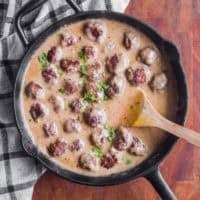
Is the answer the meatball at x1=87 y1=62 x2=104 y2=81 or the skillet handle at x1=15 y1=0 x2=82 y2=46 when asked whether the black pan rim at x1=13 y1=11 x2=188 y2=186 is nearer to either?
the skillet handle at x1=15 y1=0 x2=82 y2=46

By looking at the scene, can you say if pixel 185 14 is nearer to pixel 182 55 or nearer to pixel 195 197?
pixel 182 55

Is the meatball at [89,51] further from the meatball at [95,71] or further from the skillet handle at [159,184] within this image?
the skillet handle at [159,184]

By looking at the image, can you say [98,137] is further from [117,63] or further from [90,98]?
[117,63]

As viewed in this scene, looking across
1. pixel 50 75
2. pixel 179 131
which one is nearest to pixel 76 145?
pixel 50 75

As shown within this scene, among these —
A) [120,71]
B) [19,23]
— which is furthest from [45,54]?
[120,71]

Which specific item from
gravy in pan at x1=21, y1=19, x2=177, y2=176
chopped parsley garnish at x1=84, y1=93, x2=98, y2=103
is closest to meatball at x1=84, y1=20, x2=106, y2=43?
gravy in pan at x1=21, y1=19, x2=177, y2=176

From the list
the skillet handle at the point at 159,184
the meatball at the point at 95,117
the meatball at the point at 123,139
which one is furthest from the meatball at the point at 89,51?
the skillet handle at the point at 159,184
